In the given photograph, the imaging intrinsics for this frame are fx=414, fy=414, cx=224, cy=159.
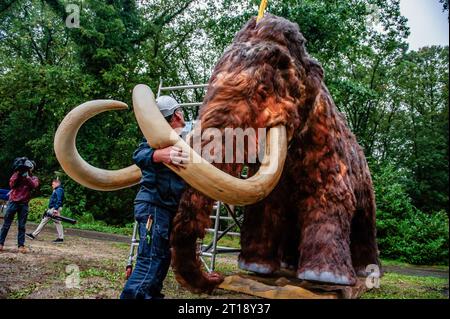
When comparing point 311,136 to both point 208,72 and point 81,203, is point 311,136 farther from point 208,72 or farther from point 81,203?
point 208,72

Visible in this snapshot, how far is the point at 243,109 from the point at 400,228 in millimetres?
6530

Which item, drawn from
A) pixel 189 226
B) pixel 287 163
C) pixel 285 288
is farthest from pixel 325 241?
pixel 189 226

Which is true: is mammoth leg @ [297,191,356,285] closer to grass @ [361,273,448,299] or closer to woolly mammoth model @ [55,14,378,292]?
woolly mammoth model @ [55,14,378,292]

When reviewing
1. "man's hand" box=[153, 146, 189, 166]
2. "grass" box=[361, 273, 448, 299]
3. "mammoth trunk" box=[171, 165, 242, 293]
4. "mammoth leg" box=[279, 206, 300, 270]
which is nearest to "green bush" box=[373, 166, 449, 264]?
"grass" box=[361, 273, 448, 299]

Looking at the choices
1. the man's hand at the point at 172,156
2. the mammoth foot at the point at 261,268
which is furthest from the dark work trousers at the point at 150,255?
the mammoth foot at the point at 261,268

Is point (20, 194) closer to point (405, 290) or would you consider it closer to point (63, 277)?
point (63, 277)

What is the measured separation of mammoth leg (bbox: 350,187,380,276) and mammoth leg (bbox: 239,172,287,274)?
0.84 metres

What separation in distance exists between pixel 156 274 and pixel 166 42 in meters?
14.6

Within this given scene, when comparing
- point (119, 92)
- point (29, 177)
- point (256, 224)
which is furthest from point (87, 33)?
point (256, 224)

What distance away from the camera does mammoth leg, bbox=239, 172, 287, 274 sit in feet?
12.1

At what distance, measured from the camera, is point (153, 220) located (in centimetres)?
252

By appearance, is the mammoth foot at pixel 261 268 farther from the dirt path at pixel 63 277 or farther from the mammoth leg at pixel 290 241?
the dirt path at pixel 63 277
